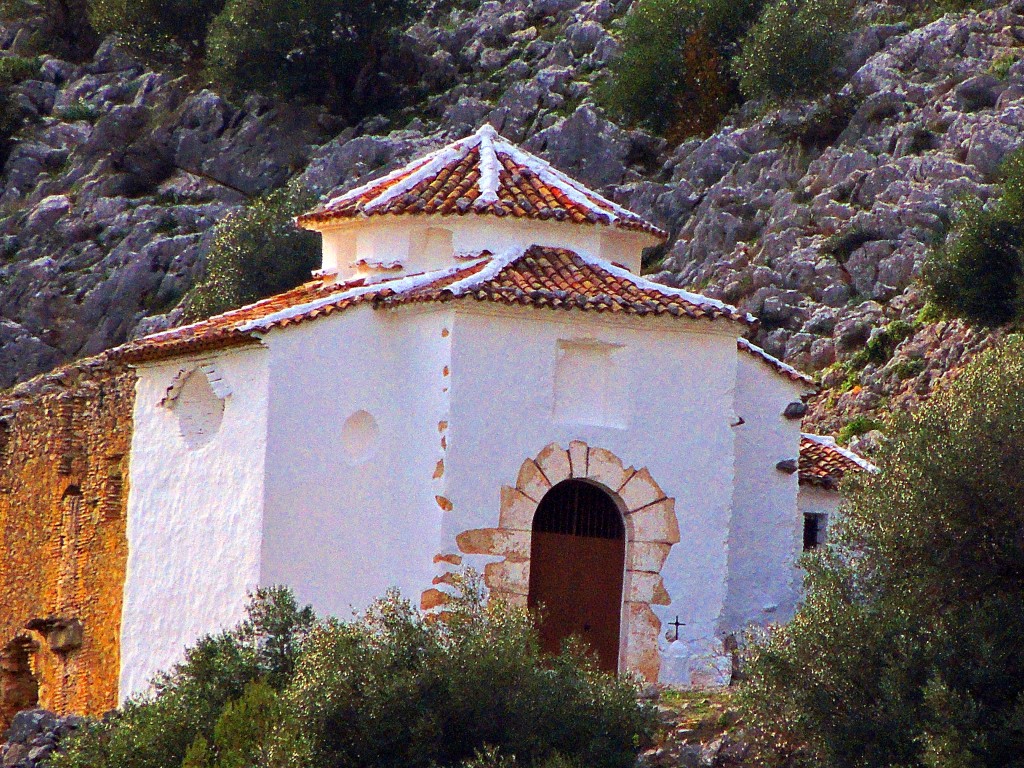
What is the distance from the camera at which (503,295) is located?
18.4 metres

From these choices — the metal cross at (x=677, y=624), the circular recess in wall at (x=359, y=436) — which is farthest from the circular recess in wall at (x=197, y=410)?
the metal cross at (x=677, y=624)

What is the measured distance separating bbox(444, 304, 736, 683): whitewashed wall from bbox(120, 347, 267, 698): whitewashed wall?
2.44 metres

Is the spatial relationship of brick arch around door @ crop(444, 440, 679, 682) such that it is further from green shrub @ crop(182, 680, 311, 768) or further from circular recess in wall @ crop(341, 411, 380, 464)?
green shrub @ crop(182, 680, 311, 768)

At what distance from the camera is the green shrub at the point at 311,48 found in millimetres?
48312

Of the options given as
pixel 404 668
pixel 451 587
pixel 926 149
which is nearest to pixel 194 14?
pixel 926 149

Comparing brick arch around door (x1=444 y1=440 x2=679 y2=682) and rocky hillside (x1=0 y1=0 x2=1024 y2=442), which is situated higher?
rocky hillside (x1=0 y1=0 x2=1024 y2=442)

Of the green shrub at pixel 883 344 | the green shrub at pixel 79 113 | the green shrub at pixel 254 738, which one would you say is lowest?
the green shrub at pixel 254 738

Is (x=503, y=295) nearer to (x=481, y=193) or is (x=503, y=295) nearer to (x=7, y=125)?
(x=481, y=193)

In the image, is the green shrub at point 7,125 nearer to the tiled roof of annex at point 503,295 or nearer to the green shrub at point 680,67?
the green shrub at point 680,67

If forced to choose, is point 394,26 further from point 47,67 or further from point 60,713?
point 60,713

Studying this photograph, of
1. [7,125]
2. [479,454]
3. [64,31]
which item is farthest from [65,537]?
[64,31]

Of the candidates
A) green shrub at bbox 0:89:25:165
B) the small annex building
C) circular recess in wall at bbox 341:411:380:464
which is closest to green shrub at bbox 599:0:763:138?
green shrub at bbox 0:89:25:165

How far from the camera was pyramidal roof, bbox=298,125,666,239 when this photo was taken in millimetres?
20406

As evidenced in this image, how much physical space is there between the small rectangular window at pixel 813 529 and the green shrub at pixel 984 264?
8.61m
